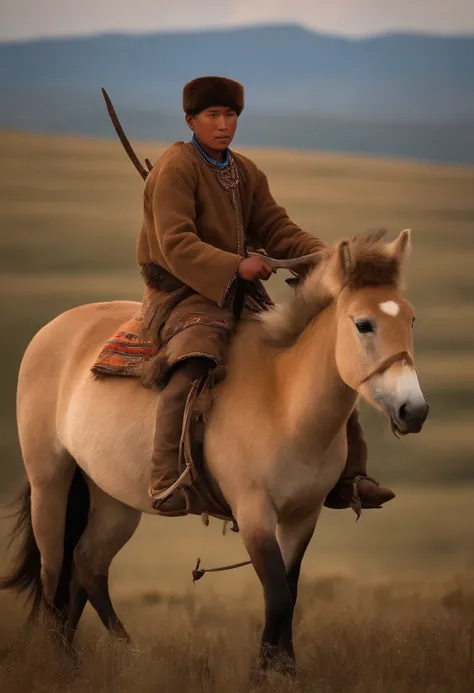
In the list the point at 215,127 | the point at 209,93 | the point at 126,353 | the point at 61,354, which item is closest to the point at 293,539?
the point at 126,353

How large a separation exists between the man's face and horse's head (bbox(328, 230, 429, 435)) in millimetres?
614

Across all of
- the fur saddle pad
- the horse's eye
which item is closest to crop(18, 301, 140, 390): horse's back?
the fur saddle pad

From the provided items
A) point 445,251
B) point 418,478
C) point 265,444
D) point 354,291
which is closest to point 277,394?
point 265,444

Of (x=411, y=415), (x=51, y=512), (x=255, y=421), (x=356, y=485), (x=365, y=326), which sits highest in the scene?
(x=365, y=326)

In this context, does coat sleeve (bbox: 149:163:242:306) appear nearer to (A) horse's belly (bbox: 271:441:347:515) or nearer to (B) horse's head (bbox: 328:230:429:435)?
(B) horse's head (bbox: 328:230:429:435)

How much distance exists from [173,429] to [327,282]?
0.65 m

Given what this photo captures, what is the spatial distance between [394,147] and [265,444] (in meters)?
4.45

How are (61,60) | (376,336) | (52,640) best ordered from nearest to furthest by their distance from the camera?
(376,336), (52,640), (61,60)

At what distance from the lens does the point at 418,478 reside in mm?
6898

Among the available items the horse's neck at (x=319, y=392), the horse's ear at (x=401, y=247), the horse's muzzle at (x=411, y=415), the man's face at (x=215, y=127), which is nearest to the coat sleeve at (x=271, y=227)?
the man's face at (x=215, y=127)

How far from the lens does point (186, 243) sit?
12.3 ft

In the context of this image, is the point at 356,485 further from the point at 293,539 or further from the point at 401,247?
the point at 401,247

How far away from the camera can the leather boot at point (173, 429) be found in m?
3.79

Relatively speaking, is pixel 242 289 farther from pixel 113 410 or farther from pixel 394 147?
pixel 394 147
